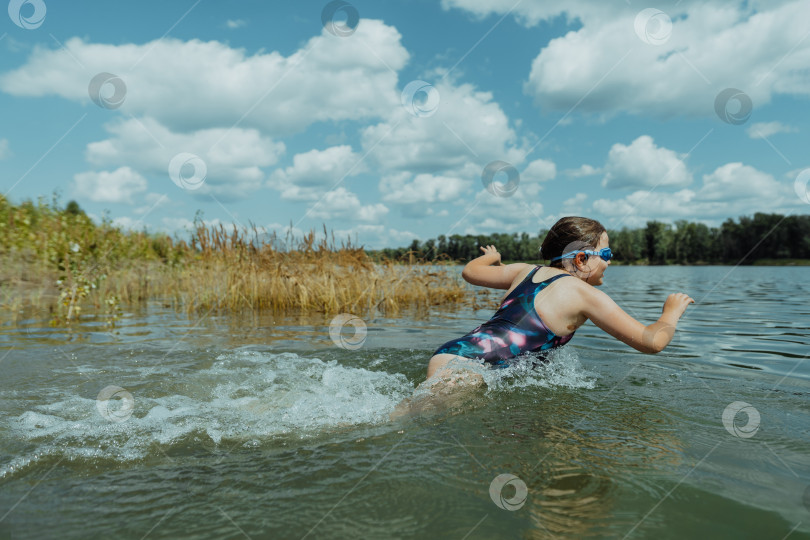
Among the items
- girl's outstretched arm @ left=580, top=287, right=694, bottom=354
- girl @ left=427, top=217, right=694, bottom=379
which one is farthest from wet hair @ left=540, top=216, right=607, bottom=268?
girl's outstretched arm @ left=580, top=287, right=694, bottom=354

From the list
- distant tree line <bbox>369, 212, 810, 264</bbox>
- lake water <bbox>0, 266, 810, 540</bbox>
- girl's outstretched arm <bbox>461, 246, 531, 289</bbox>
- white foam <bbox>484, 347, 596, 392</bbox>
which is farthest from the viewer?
distant tree line <bbox>369, 212, 810, 264</bbox>

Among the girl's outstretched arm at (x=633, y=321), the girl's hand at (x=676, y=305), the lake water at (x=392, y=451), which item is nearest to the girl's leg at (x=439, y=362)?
the lake water at (x=392, y=451)

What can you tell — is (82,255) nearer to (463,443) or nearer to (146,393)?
(146,393)

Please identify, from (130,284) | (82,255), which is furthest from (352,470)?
(130,284)

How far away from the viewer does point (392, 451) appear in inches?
115

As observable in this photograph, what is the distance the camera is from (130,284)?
14.9 m

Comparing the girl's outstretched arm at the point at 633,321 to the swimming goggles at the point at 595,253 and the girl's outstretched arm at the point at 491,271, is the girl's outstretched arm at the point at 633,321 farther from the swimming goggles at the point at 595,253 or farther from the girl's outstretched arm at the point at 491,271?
the girl's outstretched arm at the point at 491,271

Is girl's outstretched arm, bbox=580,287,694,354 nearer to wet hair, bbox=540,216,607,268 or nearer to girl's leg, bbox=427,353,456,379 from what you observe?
wet hair, bbox=540,216,607,268

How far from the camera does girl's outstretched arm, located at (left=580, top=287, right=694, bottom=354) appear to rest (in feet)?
11.5

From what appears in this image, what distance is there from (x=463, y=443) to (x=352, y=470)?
2.53 feet

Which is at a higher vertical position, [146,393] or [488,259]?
[488,259]

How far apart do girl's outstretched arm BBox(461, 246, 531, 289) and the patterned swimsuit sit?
0.44 metres

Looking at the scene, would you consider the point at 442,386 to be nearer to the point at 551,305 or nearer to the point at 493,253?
the point at 551,305

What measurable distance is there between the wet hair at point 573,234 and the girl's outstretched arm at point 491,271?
1.29 feet
